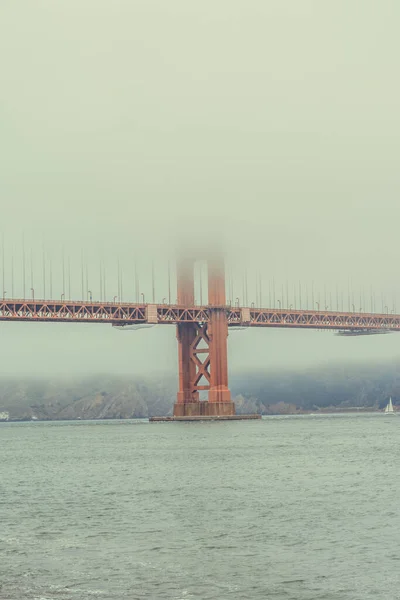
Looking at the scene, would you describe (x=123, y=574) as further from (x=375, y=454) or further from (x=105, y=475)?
(x=375, y=454)

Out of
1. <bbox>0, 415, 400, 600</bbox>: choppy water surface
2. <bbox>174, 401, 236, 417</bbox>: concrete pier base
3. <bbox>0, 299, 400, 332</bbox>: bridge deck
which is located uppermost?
<bbox>0, 299, 400, 332</bbox>: bridge deck

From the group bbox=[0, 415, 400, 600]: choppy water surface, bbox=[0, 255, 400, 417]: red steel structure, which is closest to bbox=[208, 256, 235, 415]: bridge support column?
bbox=[0, 255, 400, 417]: red steel structure

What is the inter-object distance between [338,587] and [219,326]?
115 meters

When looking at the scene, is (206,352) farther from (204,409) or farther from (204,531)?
(204,531)

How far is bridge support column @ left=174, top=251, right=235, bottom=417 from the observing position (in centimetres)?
13525

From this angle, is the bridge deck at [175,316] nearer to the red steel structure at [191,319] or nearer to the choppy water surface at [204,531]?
the red steel structure at [191,319]

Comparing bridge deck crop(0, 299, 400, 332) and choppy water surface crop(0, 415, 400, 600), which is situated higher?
bridge deck crop(0, 299, 400, 332)

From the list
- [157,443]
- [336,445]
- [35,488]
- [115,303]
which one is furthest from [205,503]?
[115,303]

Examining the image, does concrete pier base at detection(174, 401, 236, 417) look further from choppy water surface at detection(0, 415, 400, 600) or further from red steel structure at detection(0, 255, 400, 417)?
choppy water surface at detection(0, 415, 400, 600)

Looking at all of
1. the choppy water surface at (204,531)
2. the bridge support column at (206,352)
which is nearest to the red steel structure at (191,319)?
the bridge support column at (206,352)

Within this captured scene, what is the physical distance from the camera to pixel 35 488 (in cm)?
4331

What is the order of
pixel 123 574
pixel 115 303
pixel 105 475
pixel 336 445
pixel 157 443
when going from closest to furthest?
pixel 123 574
pixel 105 475
pixel 336 445
pixel 157 443
pixel 115 303

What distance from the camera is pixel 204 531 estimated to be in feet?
93.5

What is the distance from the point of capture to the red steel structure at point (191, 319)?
128 meters
